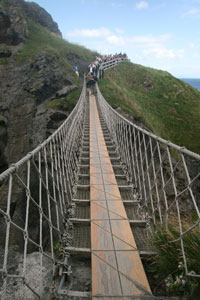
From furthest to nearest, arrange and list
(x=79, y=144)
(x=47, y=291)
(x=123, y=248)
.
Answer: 1. (x=79, y=144)
2. (x=123, y=248)
3. (x=47, y=291)

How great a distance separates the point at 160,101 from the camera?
18312mm

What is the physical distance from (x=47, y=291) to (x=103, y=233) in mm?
918

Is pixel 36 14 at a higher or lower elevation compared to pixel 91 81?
higher

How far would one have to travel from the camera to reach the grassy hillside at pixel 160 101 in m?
14.0

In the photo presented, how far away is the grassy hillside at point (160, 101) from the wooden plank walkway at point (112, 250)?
9.52 metres

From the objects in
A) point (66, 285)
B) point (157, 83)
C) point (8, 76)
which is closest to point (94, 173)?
point (66, 285)

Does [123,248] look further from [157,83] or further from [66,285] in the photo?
[157,83]

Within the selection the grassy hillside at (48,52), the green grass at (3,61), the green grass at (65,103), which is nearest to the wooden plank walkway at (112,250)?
the green grass at (65,103)

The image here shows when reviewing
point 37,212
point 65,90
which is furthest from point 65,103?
point 37,212

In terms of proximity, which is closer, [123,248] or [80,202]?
[123,248]

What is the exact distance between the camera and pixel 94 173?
450cm

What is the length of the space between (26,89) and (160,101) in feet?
38.2

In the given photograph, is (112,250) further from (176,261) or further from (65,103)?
(65,103)

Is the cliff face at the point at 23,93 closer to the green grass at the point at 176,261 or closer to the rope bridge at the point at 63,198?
the rope bridge at the point at 63,198
